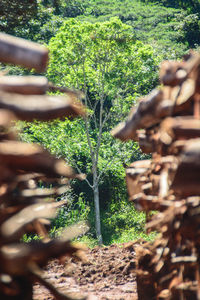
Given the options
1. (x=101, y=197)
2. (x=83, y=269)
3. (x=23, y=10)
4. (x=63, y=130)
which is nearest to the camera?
(x=83, y=269)

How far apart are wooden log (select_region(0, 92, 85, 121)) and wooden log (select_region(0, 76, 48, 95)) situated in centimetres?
4

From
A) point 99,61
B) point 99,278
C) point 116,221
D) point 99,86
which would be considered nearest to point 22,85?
point 99,278

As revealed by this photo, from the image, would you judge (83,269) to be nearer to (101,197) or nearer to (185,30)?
(101,197)

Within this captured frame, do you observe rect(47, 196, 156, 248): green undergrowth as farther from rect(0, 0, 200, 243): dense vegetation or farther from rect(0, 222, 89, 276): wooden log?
rect(0, 222, 89, 276): wooden log

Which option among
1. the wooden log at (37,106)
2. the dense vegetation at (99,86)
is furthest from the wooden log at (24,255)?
the dense vegetation at (99,86)

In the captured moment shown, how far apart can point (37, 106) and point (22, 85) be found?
12cm

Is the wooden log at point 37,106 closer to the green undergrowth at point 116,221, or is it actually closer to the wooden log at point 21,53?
the wooden log at point 21,53

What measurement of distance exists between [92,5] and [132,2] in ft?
19.7

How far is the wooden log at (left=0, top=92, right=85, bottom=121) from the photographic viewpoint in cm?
118

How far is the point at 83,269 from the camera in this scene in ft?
13.5

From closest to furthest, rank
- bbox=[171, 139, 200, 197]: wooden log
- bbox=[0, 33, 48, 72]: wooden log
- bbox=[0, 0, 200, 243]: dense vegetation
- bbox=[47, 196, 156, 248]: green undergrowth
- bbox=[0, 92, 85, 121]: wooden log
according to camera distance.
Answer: bbox=[171, 139, 200, 197]: wooden log, bbox=[0, 92, 85, 121]: wooden log, bbox=[0, 33, 48, 72]: wooden log, bbox=[47, 196, 156, 248]: green undergrowth, bbox=[0, 0, 200, 243]: dense vegetation

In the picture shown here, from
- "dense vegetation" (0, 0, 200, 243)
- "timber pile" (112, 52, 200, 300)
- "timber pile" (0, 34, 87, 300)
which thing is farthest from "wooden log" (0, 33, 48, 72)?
"dense vegetation" (0, 0, 200, 243)

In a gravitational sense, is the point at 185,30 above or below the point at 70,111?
above

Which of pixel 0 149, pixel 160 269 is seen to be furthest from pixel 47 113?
pixel 160 269
